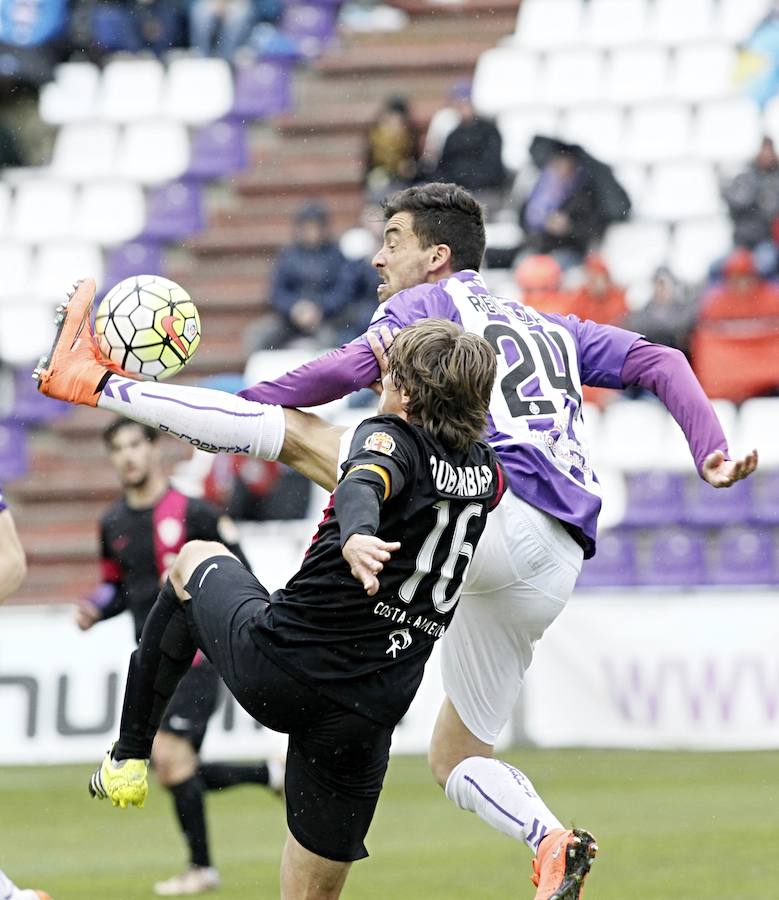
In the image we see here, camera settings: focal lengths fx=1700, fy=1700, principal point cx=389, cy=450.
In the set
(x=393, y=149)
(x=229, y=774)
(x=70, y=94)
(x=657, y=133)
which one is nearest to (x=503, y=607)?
(x=229, y=774)

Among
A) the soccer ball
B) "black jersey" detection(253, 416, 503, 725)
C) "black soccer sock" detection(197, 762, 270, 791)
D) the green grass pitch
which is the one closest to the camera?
"black jersey" detection(253, 416, 503, 725)

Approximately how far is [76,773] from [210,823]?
71.5 inches

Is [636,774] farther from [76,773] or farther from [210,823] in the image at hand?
[76,773]

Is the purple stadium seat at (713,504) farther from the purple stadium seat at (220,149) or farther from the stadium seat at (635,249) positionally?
the purple stadium seat at (220,149)

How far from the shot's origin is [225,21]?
17047 mm

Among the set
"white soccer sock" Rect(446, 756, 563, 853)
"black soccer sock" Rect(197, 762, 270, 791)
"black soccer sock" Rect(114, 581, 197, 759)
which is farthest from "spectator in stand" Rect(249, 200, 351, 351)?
"black soccer sock" Rect(114, 581, 197, 759)

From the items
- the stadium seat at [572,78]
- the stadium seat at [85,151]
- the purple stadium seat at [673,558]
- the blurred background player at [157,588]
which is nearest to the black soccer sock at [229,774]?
the blurred background player at [157,588]

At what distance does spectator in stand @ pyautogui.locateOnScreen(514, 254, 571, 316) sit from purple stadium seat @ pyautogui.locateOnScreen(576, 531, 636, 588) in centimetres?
204

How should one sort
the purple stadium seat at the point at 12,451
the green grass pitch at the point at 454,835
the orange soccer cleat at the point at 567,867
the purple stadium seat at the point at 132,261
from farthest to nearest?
the purple stadium seat at the point at 132,261, the purple stadium seat at the point at 12,451, the green grass pitch at the point at 454,835, the orange soccer cleat at the point at 567,867

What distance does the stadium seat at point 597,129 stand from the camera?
1518cm

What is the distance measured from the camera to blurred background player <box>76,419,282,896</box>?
7.45m

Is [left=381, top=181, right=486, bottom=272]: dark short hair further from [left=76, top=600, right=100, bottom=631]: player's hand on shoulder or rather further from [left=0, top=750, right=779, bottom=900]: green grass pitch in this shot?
[left=76, top=600, right=100, bottom=631]: player's hand on shoulder

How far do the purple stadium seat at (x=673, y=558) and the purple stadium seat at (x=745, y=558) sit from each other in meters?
0.12

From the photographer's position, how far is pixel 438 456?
4.58m
